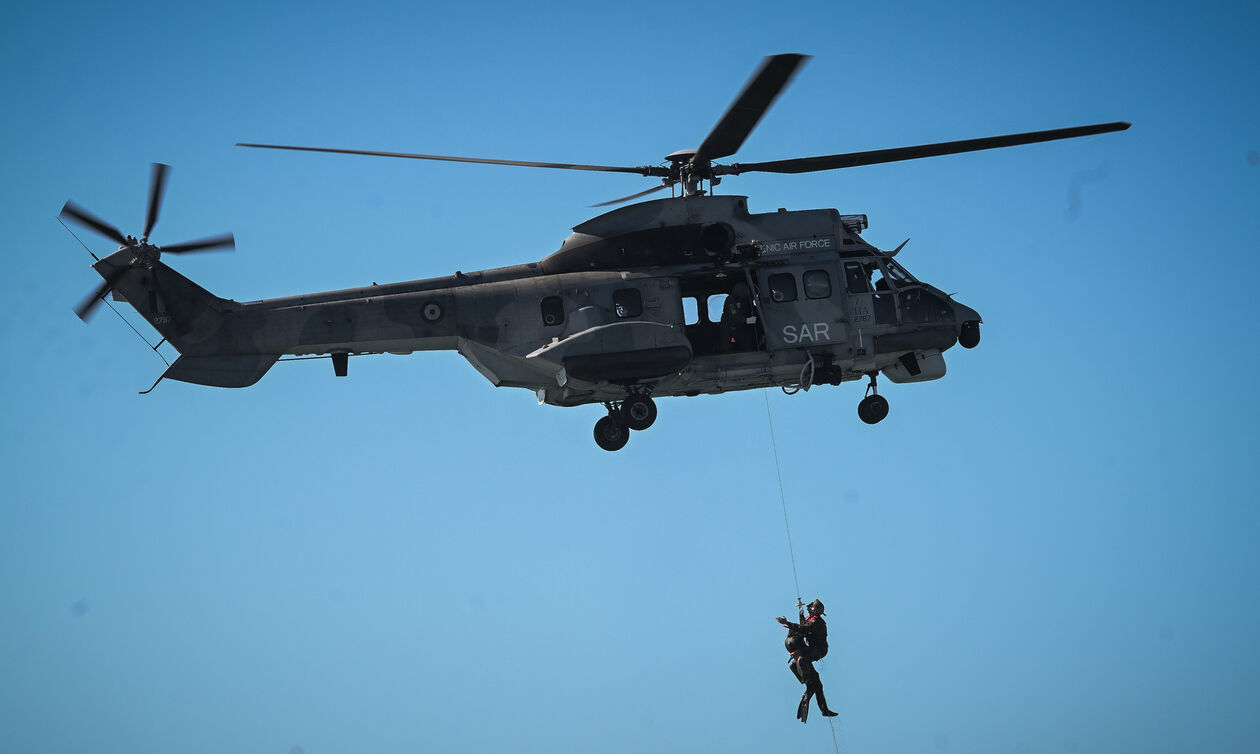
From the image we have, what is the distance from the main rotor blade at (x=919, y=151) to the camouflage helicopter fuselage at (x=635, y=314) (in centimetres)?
122

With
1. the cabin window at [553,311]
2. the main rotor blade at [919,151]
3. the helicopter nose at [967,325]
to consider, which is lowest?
the helicopter nose at [967,325]

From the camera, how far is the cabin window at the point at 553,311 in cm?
2364

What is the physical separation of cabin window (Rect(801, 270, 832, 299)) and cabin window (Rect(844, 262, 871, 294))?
362 mm

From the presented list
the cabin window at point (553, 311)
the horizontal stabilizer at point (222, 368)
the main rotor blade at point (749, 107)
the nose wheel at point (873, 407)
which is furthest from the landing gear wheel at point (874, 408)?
the horizontal stabilizer at point (222, 368)

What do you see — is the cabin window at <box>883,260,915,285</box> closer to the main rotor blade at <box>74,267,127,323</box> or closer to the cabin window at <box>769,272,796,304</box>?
the cabin window at <box>769,272,796,304</box>

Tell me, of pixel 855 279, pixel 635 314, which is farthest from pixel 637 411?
pixel 855 279

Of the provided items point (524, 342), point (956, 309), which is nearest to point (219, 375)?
point (524, 342)

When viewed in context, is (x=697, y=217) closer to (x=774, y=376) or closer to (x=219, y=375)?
(x=774, y=376)

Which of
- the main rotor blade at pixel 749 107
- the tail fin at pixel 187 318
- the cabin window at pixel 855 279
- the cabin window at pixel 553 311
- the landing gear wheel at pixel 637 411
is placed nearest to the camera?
the main rotor blade at pixel 749 107

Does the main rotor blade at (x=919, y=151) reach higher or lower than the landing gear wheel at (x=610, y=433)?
higher

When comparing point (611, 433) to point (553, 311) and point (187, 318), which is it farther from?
point (187, 318)

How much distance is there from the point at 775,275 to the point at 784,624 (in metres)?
5.97

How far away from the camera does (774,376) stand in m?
24.5

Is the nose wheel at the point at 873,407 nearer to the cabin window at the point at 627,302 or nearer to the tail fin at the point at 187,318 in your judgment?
the cabin window at the point at 627,302
